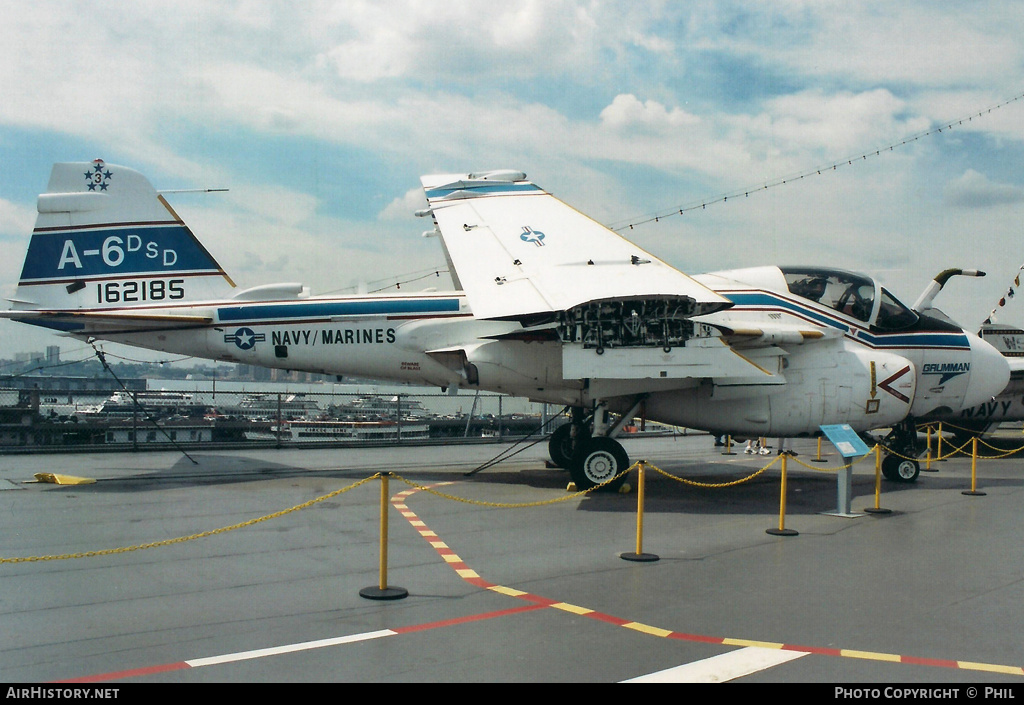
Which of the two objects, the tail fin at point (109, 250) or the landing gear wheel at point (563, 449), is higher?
the tail fin at point (109, 250)

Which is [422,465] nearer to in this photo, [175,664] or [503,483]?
[503,483]

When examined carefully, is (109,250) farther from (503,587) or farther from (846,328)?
(846,328)

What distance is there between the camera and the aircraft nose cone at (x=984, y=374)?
1394 centimetres

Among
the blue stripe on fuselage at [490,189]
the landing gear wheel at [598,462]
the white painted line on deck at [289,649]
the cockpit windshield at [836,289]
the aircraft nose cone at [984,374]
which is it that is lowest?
the white painted line on deck at [289,649]

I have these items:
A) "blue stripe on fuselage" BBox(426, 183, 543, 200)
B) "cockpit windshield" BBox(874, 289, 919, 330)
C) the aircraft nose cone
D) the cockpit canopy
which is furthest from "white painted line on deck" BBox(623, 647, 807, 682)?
"blue stripe on fuselage" BBox(426, 183, 543, 200)

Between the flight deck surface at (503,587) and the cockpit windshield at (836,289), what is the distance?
10.6 feet

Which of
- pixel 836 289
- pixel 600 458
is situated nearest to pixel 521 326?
pixel 600 458

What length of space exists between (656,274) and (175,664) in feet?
28.4

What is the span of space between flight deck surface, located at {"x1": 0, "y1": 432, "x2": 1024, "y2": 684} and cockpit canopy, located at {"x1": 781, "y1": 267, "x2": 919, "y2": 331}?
10.2 feet

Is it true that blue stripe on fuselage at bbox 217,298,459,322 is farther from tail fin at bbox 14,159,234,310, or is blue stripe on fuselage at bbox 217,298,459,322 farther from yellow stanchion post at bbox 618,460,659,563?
yellow stanchion post at bbox 618,460,659,563

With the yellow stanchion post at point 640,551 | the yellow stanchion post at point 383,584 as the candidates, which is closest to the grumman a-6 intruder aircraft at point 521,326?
the yellow stanchion post at point 640,551

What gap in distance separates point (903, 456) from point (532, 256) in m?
8.02

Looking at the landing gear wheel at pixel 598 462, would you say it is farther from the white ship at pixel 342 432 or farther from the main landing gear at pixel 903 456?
the white ship at pixel 342 432

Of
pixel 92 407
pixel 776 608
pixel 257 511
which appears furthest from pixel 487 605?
pixel 92 407
